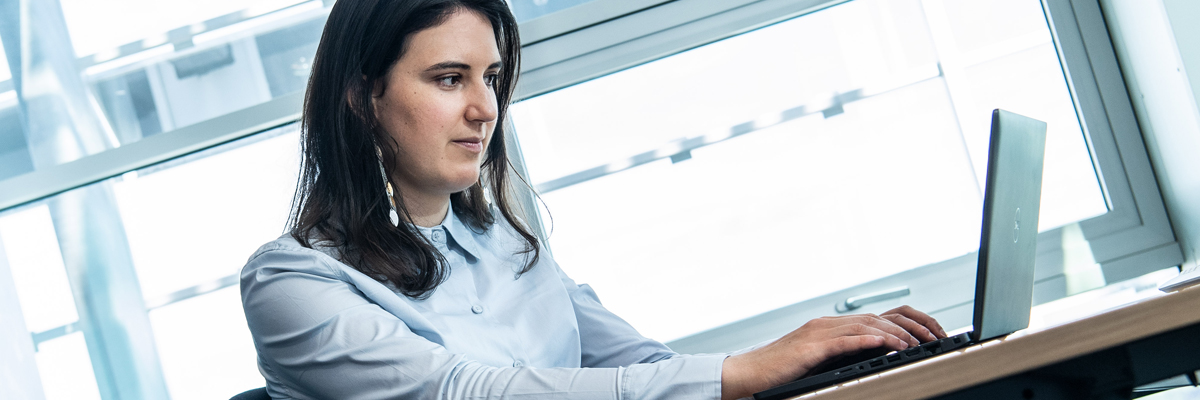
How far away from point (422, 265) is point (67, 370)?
141 cm

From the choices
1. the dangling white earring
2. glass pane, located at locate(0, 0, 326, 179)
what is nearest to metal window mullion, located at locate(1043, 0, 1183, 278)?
the dangling white earring

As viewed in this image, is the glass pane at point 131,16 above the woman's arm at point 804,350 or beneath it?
above

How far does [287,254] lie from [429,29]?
1.40 ft

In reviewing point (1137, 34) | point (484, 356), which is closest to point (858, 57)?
point (1137, 34)

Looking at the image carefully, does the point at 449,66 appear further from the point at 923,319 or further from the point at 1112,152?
the point at 1112,152

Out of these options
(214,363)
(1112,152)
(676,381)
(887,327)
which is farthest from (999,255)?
(214,363)

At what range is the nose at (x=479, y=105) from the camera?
4.24 ft

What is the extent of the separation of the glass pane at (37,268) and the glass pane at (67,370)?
0.05 metres

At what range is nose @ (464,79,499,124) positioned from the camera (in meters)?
1.29

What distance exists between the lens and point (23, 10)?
6.94 feet

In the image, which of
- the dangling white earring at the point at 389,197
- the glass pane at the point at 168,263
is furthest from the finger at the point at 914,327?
the glass pane at the point at 168,263

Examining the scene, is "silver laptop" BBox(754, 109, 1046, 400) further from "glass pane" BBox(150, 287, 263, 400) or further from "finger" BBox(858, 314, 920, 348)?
"glass pane" BBox(150, 287, 263, 400)

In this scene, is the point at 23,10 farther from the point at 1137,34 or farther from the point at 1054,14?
the point at 1137,34

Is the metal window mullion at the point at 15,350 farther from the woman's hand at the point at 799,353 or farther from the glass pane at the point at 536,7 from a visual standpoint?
the woman's hand at the point at 799,353
